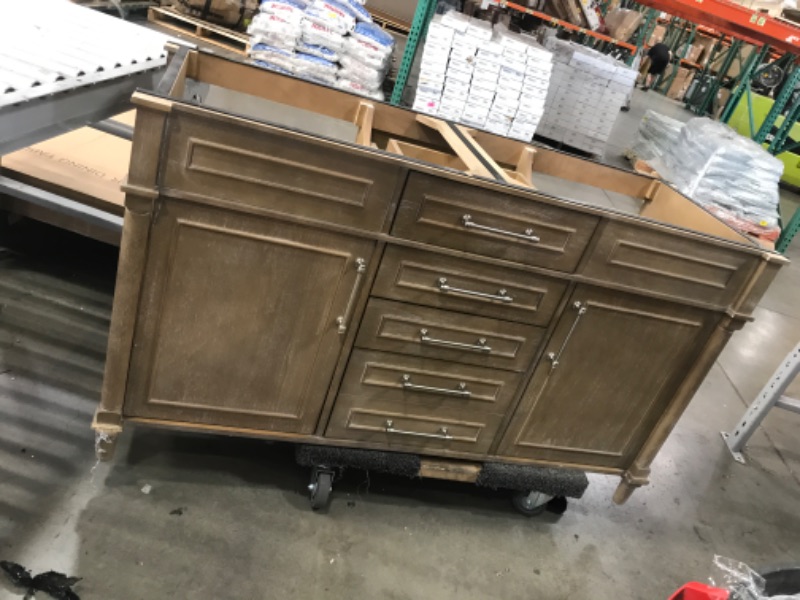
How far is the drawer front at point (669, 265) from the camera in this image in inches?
65.9

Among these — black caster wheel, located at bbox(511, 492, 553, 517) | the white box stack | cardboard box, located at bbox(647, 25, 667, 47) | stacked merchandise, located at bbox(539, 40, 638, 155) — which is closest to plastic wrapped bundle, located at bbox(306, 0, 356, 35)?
the white box stack

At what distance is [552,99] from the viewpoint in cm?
484

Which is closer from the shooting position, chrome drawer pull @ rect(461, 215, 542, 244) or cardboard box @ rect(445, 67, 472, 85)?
chrome drawer pull @ rect(461, 215, 542, 244)

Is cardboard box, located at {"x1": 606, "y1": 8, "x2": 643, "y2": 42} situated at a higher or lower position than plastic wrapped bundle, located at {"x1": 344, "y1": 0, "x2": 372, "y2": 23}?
higher

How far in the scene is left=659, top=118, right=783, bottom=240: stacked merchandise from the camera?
4.29 m

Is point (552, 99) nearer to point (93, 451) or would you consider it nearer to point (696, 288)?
point (696, 288)

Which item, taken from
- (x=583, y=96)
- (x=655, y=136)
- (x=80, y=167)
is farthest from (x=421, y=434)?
(x=655, y=136)

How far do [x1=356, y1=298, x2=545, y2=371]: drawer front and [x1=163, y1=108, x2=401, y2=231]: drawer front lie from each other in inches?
11.7

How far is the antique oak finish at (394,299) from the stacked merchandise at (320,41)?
5.14ft

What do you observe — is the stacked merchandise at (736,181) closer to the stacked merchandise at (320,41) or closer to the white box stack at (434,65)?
the white box stack at (434,65)

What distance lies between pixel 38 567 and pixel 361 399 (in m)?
0.93

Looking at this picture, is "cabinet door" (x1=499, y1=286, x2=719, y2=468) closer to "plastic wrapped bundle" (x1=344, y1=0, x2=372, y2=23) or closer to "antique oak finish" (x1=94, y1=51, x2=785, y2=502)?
"antique oak finish" (x1=94, y1=51, x2=785, y2=502)

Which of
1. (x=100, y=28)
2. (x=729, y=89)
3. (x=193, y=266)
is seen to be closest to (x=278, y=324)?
(x=193, y=266)

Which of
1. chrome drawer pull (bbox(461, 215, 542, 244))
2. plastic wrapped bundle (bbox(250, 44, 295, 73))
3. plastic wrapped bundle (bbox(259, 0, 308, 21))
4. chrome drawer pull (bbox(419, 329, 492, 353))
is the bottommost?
chrome drawer pull (bbox(419, 329, 492, 353))
